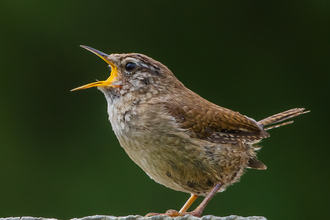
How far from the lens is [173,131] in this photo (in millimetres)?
2412

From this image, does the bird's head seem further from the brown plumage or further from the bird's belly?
the bird's belly

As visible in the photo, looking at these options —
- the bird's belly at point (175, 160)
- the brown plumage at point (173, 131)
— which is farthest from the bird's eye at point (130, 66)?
the bird's belly at point (175, 160)

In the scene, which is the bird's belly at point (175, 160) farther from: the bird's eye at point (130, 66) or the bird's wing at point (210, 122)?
the bird's eye at point (130, 66)

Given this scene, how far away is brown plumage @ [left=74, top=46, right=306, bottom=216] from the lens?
2389 mm

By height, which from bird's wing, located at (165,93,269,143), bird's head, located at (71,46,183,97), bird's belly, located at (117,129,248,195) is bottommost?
bird's belly, located at (117,129,248,195)

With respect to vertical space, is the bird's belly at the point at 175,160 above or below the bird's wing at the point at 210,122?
below

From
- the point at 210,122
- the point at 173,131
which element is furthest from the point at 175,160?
the point at 210,122

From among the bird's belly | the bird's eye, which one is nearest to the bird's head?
the bird's eye

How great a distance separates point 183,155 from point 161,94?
0.48 meters

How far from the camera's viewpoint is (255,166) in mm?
2953

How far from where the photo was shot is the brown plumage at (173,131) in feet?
7.84

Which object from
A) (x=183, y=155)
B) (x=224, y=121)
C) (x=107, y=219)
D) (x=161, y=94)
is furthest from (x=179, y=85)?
(x=107, y=219)

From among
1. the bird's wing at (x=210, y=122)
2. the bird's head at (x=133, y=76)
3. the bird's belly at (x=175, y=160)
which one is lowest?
the bird's belly at (x=175, y=160)

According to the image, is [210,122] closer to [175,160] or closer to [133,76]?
[175,160]
